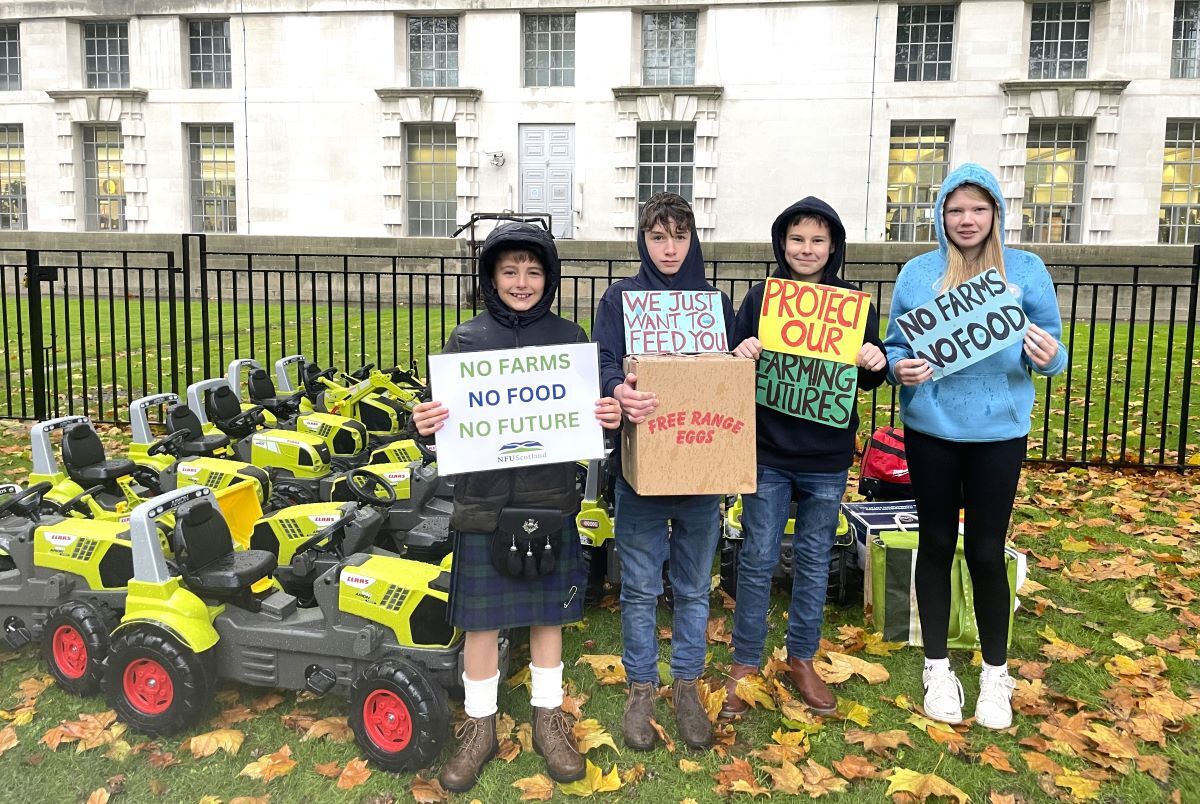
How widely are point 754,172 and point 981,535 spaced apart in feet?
65.3

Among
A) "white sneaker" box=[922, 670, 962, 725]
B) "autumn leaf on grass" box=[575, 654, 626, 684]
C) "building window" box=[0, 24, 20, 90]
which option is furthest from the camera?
"building window" box=[0, 24, 20, 90]

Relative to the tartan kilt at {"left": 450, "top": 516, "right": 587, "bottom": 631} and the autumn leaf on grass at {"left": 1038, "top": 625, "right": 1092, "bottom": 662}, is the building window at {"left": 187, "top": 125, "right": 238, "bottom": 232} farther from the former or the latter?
the autumn leaf on grass at {"left": 1038, "top": 625, "right": 1092, "bottom": 662}

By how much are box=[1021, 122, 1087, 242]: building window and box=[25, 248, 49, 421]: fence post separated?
2130cm

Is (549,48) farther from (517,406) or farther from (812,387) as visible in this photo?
(517,406)

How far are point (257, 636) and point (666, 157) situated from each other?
21.0 m

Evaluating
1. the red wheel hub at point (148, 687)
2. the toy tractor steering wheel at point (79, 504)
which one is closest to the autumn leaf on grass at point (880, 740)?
the red wheel hub at point (148, 687)

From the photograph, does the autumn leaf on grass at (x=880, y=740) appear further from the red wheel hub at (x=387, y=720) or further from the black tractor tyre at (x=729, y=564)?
the red wheel hub at (x=387, y=720)

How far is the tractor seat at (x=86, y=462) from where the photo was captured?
487 centimetres

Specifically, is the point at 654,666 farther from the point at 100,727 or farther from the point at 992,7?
the point at 992,7

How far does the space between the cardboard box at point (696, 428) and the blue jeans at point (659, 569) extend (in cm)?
15

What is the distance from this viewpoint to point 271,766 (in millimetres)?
3188

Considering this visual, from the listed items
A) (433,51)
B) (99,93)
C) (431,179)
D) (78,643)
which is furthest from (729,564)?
(99,93)

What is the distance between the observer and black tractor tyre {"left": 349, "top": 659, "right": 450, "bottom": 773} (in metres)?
3.12

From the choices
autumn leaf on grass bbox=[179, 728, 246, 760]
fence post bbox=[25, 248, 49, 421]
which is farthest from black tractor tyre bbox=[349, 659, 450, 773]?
fence post bbox=[25, 248, 49, 421]
